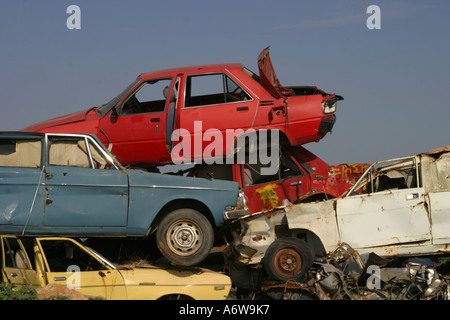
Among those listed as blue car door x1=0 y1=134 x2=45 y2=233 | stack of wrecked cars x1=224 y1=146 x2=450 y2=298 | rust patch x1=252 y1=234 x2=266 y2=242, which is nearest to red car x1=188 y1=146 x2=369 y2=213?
stack of wrecked cars x1=224 y1=146 x2=450 y2=298

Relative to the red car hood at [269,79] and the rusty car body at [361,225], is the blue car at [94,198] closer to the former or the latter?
the rusty car body at [361,225]

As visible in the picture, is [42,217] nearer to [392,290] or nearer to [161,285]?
[161,285]

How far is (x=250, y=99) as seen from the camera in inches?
434

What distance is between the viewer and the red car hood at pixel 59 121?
11312 millimetres

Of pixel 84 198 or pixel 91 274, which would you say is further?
pixel 84 198

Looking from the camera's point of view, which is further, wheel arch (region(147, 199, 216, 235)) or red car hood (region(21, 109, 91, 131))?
red car hood (region(21, 109, 91, 131))

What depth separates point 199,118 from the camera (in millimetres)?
10789

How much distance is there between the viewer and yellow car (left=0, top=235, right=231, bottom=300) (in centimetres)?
808

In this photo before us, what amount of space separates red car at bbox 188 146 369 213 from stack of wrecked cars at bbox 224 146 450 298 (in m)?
1.16

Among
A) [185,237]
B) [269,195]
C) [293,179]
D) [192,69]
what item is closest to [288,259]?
[185,237]

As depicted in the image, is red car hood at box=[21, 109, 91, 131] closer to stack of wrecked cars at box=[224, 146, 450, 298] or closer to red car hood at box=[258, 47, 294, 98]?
red car hood at box=[258, 47, 294, 98]

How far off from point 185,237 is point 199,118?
8.70ft

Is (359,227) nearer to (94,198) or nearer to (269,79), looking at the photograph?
(269,79)

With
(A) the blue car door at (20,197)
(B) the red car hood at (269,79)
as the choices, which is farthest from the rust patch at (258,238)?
(A) the blue car door at (20,197)
